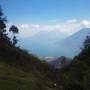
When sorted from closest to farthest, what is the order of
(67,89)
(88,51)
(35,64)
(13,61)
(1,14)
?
(67,89) → (13,61) → (35,64) → (88,51) → (1,14)

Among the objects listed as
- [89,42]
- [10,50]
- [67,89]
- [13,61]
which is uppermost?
[89,42]

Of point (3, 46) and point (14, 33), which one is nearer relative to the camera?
→ point (3, 46)

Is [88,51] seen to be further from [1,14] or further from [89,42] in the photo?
[1,14]

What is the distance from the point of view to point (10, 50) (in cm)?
7450

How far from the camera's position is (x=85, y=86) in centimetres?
2952

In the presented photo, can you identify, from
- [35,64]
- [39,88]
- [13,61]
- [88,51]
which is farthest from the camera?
[88,51]

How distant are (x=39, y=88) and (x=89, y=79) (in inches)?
261

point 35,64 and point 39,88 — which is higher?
point 35,64

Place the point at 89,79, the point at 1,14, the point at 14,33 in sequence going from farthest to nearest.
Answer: the point at 14,33 → the point at 1,14 → the point at 89,79

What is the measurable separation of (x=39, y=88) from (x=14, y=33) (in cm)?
6379

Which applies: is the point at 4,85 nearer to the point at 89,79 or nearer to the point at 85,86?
the point at 85,86

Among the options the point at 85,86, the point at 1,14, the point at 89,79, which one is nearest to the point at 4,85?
the point at 85,86

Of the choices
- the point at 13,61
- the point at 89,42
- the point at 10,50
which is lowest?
the point at 13,61

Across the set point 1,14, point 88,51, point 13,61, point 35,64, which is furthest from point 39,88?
point 1,14
